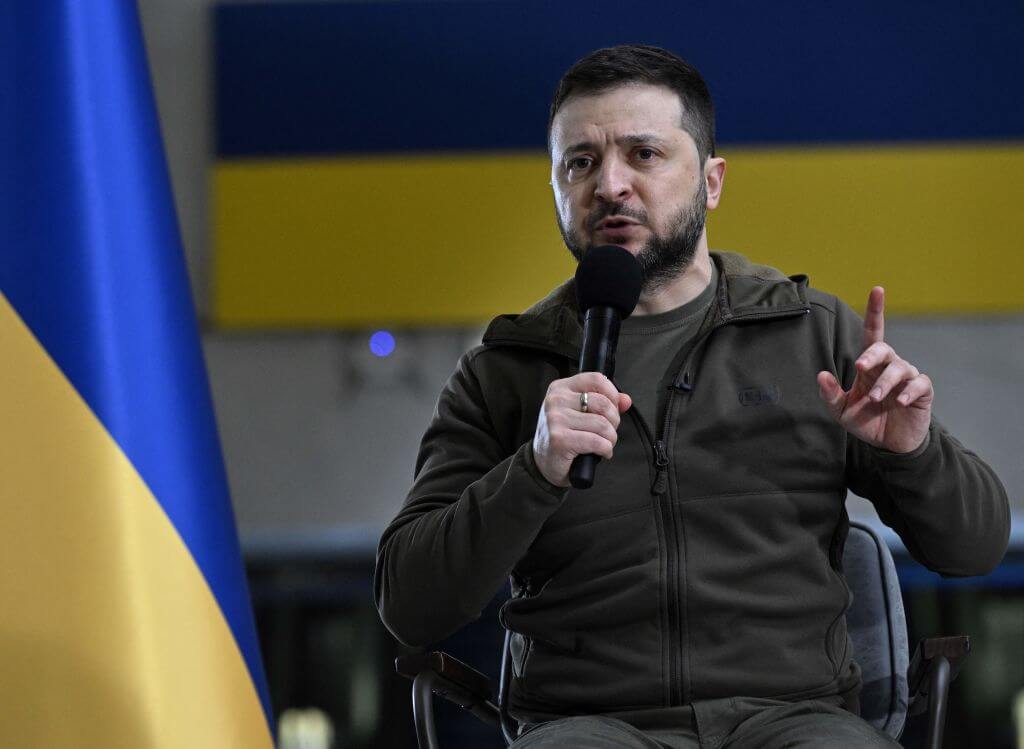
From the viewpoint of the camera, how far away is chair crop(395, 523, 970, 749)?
1.60 metres

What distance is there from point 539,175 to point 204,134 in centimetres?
121

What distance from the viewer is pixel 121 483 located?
1.66 meters

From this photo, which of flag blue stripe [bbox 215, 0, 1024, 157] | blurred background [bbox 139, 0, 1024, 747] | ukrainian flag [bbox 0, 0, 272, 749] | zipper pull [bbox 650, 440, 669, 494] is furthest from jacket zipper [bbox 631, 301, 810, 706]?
flag blue stripe [bbox 215, 0, 1024, 157]

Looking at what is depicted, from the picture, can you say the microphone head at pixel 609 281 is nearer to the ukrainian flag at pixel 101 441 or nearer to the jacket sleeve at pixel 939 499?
the jacket sleeve at pixel 939 499

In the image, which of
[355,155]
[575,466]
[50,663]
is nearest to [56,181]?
[50,663]

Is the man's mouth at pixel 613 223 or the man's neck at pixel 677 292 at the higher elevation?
the man's mouth at pixel 613 223

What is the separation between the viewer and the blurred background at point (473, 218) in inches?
158

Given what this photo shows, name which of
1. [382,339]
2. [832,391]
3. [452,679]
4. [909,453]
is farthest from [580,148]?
[382,339]

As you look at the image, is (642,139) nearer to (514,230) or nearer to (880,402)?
(880,402)

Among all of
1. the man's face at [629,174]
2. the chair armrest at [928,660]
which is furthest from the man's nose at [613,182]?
the chair armrest at [928,660]

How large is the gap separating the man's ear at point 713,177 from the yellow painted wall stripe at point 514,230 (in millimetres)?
2165

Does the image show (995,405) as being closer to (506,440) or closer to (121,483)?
(506,440)

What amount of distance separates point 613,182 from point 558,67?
2643 millimetres

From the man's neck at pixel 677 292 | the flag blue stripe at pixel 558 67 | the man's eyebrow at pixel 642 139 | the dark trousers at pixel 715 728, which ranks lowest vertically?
the dark trousers at pixel 715 728
